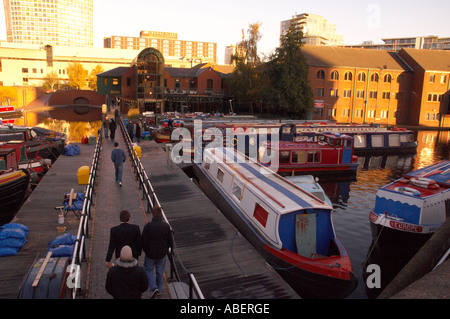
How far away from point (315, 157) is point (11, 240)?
23.6 metres

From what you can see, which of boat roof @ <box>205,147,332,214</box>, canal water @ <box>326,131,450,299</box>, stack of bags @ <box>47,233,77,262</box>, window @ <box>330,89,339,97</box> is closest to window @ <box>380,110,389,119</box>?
window @ <box>330,89,339,97</box>

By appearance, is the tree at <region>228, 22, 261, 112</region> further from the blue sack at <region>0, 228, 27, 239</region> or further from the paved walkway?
the blue sack at <region>0, 228, 27, 239</region>

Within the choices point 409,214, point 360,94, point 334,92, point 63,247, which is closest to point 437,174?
point 409,214

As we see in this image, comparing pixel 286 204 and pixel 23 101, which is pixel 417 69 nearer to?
pixel 286 204

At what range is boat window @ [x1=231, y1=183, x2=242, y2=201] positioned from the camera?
1596 cm

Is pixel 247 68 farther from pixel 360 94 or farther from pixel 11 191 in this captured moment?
pixel 11 191

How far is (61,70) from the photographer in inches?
4956

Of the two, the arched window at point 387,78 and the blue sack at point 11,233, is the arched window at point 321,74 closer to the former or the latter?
the arched window at point 387,78

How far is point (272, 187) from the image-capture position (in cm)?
1431

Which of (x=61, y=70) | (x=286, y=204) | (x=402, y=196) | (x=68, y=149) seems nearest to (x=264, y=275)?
(x=286, y=204)

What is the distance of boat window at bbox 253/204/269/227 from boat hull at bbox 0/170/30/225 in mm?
11820

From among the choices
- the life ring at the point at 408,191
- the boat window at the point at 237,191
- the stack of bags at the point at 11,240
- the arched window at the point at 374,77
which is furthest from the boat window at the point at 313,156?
the arched window at the point at 374,77
